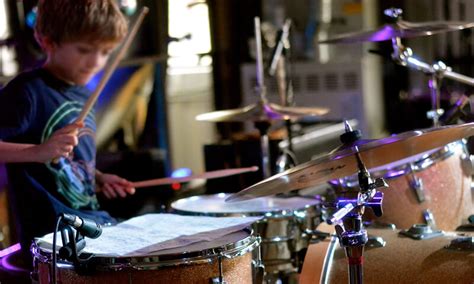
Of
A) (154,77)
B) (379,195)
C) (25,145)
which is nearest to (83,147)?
(25,145)

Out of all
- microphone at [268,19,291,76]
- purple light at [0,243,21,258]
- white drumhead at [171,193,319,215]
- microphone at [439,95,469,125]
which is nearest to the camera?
purple light at [0,243,21,258]

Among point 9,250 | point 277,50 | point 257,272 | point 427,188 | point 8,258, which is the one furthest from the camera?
point 277,50

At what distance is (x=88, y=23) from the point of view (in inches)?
98.0

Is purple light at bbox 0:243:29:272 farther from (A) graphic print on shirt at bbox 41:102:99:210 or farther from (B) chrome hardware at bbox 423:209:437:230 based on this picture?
(B) chrome hardware at bbox 423:209:437:230

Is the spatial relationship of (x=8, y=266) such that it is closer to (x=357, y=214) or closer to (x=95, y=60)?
Answer: (x=95, y=60)

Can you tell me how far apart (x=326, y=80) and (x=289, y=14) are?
0.75 meters

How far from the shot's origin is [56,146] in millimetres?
2229

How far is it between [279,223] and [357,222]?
Result: 0.70 metres

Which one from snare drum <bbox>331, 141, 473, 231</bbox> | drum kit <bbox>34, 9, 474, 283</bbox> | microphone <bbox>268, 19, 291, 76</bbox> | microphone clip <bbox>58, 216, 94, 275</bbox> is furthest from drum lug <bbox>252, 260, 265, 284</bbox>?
microphone <bbox>268, 19, 291, 76</bbox>

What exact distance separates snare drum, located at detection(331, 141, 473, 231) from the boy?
840 mm

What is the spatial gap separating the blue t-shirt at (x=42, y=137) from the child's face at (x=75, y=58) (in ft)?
0.12

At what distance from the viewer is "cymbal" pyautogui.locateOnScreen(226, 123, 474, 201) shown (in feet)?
6.12

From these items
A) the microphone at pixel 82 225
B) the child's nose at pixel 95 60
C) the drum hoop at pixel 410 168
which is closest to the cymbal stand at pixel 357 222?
the microphone at pixel 82 225

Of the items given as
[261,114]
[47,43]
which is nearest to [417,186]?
[261,114]
